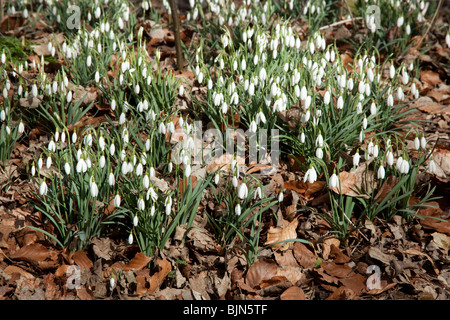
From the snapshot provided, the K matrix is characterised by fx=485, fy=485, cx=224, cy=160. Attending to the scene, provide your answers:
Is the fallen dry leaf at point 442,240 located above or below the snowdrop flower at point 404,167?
below

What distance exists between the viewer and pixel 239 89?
3.29 metres

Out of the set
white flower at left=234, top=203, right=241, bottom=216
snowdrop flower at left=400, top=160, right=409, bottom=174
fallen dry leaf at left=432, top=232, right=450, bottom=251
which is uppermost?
snowdrop flower at left=400, top=160, right=409, bottom=174

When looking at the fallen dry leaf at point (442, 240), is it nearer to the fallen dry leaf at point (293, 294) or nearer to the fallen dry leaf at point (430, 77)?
the fallen dry leaf at point (293, 294)

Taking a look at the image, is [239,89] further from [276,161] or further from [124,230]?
[124,230]

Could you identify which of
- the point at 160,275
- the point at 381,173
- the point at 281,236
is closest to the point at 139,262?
the point at 160,275

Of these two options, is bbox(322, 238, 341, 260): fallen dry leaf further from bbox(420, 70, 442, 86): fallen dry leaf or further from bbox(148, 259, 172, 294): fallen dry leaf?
bbox(420, 70, 442, 86): fallen dry leaf

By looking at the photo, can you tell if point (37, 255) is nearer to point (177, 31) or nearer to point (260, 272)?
point (260, 272)

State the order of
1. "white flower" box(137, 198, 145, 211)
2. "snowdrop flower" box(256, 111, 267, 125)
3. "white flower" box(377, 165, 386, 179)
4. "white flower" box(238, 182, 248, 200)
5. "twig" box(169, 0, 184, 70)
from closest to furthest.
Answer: "white flower" box(137, 198, 145, 211) → "white flower" box(238, 182, 248, 200) → "white flower" box(377, 165, 386, 179) → "snowdrop flower" box(256, 111, 267, 125) → "twig" box(169, 0, 184, 70)

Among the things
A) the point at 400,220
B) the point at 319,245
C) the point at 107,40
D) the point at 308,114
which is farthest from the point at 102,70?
the point at 400,220

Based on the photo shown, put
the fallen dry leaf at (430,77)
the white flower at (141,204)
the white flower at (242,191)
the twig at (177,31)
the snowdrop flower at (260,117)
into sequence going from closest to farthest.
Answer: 1. the white flower at (141,204)
2. the white flower at (242,191)
3. the snowdrop flower at (260,117)
4. the twig at (177,31)
5. the fallen dry leaf at (430,77)

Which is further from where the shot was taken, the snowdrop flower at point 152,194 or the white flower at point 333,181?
the white flower at point 333,181

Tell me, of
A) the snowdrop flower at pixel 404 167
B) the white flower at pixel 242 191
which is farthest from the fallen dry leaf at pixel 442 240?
the white flower at pixel 242 191

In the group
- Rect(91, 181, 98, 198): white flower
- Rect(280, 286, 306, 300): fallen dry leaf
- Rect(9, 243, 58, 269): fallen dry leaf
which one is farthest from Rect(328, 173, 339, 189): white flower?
Rect(9, 243, 58, 269): fallen dry leaf

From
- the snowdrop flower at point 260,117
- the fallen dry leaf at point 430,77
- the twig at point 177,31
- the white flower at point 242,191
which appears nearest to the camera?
the white flower at point 242,191
